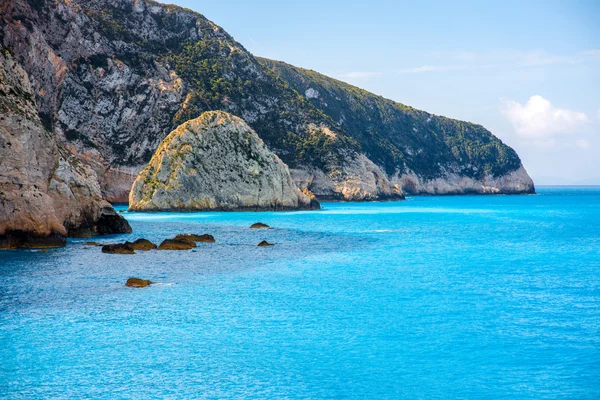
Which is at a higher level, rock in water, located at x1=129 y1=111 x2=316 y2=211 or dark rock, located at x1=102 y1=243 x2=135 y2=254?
rock in water, located at x1=129 y1=111 x2=316 y2=211

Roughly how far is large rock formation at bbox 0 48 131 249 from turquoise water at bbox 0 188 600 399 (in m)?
2.84

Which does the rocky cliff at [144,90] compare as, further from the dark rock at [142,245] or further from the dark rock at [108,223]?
the dark rock at [142,245]

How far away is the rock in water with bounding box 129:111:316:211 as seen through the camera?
Result: 94.6 meters

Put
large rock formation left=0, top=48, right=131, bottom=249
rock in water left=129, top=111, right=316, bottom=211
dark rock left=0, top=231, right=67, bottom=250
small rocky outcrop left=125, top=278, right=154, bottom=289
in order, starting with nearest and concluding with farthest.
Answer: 1. small rocky outcrop left=125, top=278, right=154, bottom=289
2. large rock formation left=0, top=48, right=131, bottom=249
3. dark rock left=0, top=231, right=67, bottom=250
4. rock in water left=129, top=111, right=316, bottom=211

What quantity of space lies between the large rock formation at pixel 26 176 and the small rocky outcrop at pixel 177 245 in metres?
7.92

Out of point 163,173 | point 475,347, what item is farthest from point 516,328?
point 163,173

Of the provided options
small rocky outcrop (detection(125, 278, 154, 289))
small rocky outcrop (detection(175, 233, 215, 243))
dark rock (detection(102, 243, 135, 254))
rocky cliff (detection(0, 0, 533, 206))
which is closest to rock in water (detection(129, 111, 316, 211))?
rocky cliff (detection(0, 0, 533, 206))

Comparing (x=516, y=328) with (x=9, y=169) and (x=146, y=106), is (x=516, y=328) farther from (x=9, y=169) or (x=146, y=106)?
(x=146, y=106)

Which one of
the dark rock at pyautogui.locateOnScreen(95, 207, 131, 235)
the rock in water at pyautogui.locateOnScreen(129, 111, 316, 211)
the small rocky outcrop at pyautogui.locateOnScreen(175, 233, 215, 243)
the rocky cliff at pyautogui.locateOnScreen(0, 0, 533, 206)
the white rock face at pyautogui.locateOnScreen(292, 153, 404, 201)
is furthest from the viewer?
the white rock face at pyautogui.locateOnScreen(292, 153, 404, 201)

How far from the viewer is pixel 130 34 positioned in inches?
5241

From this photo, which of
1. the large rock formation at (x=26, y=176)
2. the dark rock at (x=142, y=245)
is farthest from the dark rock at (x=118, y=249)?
the large rock formation at (x=26, y=176)

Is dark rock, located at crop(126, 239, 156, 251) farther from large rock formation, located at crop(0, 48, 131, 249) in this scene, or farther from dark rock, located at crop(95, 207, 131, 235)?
dark rock, located at crop(95, 207, 131, 235)

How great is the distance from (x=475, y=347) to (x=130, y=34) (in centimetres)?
13018

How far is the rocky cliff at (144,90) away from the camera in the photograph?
115938 mm
